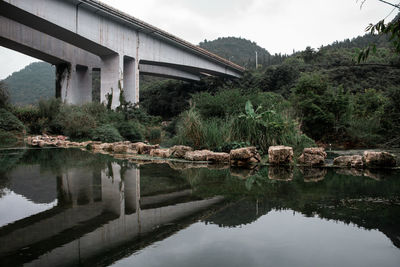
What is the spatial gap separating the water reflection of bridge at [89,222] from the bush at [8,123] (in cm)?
1282

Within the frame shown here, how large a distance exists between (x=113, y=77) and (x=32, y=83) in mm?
35347

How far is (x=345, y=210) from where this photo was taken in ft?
10.8

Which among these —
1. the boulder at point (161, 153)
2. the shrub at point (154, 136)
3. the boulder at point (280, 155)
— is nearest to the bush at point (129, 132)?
the shrub at point (154, 136)

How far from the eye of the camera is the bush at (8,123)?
1489 cm

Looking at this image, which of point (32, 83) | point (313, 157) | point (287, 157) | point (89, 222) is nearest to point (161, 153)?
point (287, 157)

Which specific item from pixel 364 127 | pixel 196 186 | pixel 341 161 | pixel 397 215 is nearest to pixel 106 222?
pixel 196 186

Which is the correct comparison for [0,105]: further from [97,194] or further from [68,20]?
[97,194]

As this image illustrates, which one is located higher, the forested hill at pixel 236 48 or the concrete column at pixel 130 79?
the forested hill at pixel 236 48

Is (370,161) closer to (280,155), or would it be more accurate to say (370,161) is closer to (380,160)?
(380,160)

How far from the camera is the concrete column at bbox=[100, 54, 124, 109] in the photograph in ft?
74.9

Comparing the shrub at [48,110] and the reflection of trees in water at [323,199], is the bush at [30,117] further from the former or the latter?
the reflection of trees in water at [323,199]

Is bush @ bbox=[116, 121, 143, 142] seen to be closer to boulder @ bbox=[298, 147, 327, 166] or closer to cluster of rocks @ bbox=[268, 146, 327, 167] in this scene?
cluster of rocks @ bbox=[268, 146, 327, 167]

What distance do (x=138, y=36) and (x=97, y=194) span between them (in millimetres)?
23085

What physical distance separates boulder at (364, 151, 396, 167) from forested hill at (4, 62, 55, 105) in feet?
149
